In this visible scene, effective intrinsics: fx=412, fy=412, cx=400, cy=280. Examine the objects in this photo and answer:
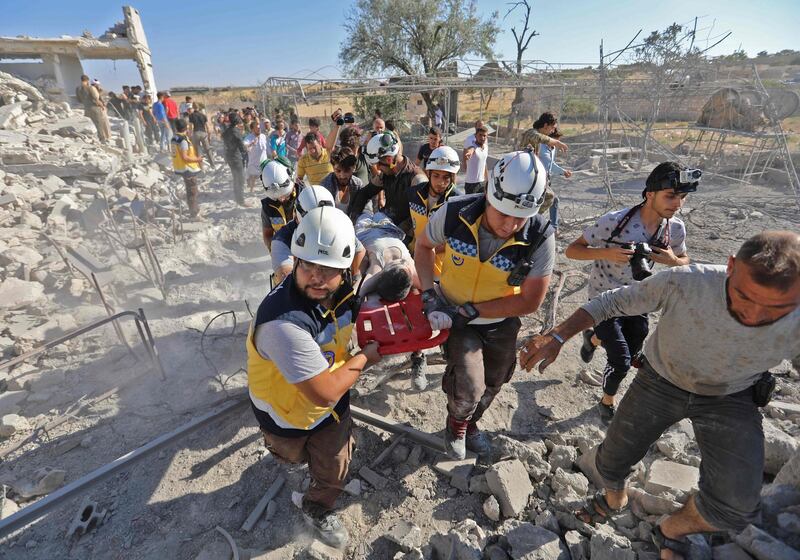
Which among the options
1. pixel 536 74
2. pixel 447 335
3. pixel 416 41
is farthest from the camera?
pixel 416 41

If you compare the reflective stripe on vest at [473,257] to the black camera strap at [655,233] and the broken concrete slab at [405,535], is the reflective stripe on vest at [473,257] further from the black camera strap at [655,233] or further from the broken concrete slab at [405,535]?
the broken concrete slab at [405,535]

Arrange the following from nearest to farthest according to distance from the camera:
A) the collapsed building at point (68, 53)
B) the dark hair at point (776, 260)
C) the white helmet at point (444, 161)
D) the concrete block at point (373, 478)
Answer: the dark hair at point (776, 260) → the concrete block at point (373, 478) → the white helmet at point (444, 161) → the collapsed building at point (68, 53)

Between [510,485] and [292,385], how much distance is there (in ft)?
5.85

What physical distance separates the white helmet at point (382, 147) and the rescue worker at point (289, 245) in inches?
37.7

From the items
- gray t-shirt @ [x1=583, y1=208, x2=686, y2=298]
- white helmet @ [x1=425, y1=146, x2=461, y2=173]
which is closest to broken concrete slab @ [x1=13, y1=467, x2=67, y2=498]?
white helmet @ [x1=425, y1=146, x2=461, y2=173]

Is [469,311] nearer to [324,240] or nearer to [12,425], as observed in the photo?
[324,240]

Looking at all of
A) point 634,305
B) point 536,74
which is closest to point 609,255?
point 634,305

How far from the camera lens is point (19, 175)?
35.2 feet

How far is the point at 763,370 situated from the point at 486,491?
1954 millimetres

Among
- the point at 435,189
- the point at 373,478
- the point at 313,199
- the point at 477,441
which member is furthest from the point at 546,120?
the point at 373,478

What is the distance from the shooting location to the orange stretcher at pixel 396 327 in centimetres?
264

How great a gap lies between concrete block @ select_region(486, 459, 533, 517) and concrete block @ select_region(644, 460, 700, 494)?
84 centimetres

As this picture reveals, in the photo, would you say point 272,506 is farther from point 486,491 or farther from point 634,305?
point 634,305

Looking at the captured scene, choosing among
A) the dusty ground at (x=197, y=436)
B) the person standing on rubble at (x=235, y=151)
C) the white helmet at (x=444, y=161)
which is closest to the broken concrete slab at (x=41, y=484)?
the dusty ground at (x=197, y=436)
